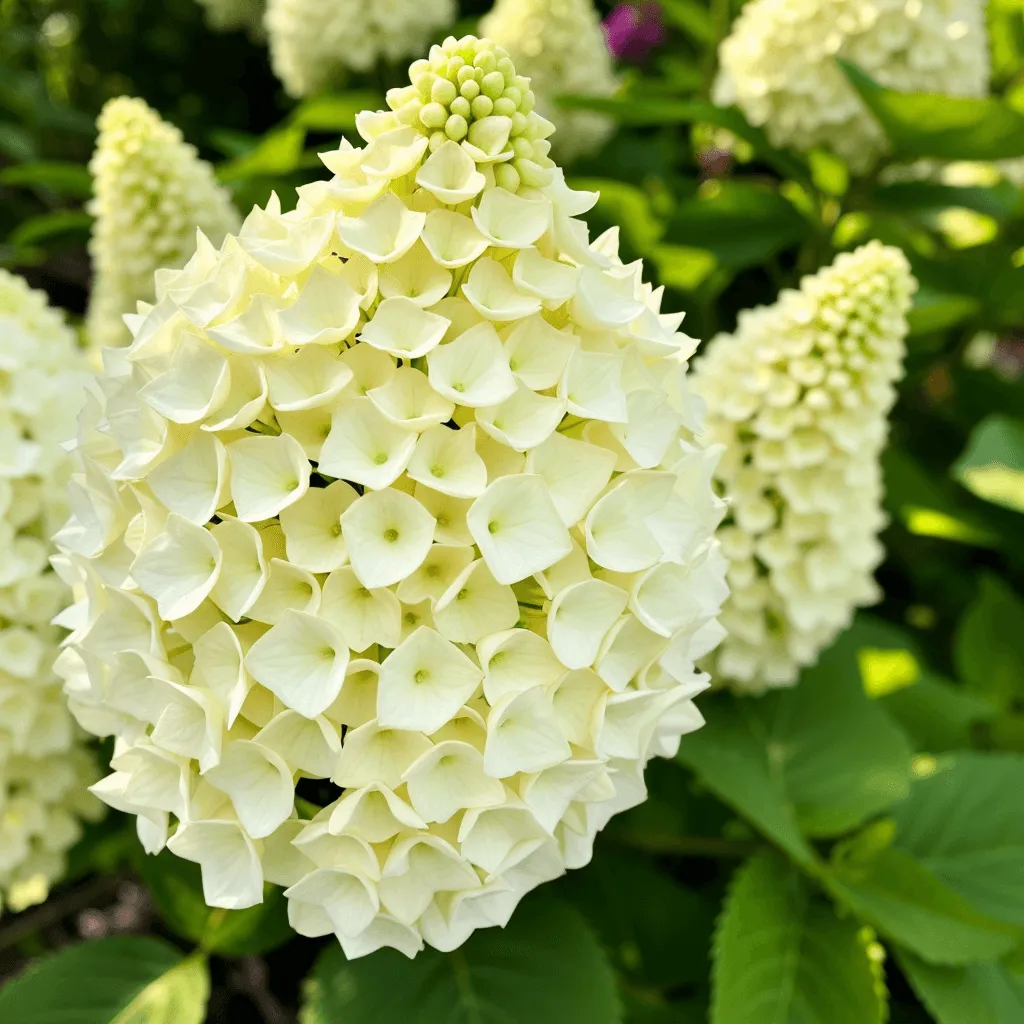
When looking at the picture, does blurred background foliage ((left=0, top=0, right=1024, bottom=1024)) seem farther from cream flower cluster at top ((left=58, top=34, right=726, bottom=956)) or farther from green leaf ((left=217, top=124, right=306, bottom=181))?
cream flower cluster at top ((left=58, top=34, right=726, bottom=956))

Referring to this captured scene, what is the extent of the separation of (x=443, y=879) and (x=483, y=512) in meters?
0.17

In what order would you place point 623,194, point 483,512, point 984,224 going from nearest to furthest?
point 483,512
point 623,194
point 984,224

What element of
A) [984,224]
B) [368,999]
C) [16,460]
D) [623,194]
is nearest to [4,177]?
[16,460]

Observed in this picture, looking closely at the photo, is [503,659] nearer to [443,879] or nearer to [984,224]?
[443,879]

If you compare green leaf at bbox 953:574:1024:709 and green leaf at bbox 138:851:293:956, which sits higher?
green leaf at bbox 138:851:293:956

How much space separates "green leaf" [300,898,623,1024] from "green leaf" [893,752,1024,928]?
0.30 metres

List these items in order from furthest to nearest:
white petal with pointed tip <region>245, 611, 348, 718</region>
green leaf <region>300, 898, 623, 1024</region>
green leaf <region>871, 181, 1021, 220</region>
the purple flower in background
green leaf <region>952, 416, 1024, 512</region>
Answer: the purple flower in background < green leaf <region>871, 181, 1021, 220</region> < green leaf <region>952, 416, 1024, 512</region> < green leaf <region>300, 898, 623, 1024</region> < white petal with pointed tip <region>245, 611, 348, 718</region>

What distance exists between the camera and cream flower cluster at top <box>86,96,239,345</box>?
2.40 ft

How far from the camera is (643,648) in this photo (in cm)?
47

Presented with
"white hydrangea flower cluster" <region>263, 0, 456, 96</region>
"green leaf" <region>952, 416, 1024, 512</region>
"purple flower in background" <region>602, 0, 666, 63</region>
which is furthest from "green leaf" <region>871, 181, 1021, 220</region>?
"white hydrangea flower cluster" <region>263, 0, 456, 96</region>

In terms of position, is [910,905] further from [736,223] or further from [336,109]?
[336,109]

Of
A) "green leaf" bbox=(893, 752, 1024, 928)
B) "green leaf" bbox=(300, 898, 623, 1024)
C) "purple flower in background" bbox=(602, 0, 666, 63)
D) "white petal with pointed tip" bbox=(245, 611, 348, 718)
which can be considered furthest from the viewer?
"purple flower in background" bbox=(602, 0, 666, 63)

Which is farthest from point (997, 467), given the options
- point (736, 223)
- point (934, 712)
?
point (736, 223)

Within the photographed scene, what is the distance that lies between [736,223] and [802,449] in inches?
12.7
